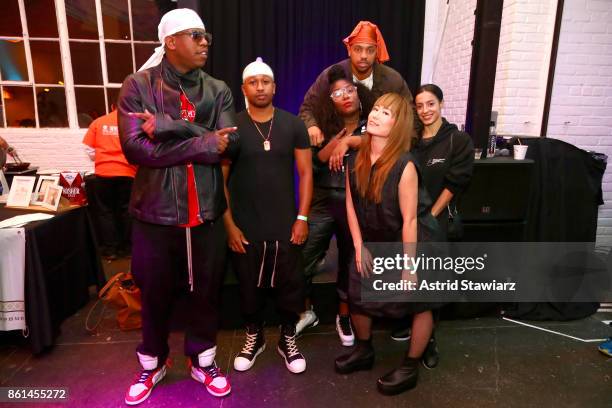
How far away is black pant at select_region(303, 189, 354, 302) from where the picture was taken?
2.43m

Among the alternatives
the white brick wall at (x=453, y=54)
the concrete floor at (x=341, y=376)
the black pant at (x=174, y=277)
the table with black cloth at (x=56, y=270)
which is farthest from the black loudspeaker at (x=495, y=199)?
the table with black cloth at (x=56, y=270)

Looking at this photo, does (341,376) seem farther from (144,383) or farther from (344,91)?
(344,91)

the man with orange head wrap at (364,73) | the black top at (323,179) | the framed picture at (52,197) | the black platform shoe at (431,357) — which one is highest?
the man with orange head wrap at (364,73)

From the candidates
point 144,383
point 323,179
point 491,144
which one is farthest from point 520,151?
point 144,383

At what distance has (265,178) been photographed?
6.92 feet

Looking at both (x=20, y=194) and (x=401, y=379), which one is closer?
(x=401, y=379)

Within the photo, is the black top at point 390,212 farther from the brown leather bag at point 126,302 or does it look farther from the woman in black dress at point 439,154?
the brown leather bag at point 126,302

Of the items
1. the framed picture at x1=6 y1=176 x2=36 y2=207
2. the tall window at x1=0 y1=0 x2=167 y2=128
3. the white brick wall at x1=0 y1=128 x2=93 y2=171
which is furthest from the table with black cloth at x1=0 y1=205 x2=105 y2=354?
the tall window at x1=0 y1=0 x2=167 y2=128

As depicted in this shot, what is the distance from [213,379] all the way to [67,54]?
177 inches

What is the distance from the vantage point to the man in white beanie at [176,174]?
179 centimetres

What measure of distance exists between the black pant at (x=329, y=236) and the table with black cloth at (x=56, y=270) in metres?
1.58

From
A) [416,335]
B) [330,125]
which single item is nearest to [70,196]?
[330,125]

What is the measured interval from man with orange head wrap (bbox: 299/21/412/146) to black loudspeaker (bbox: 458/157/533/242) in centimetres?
82

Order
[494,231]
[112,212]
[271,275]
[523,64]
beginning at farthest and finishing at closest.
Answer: [112,212]
[523,64]
[494,231]
[271,275]
